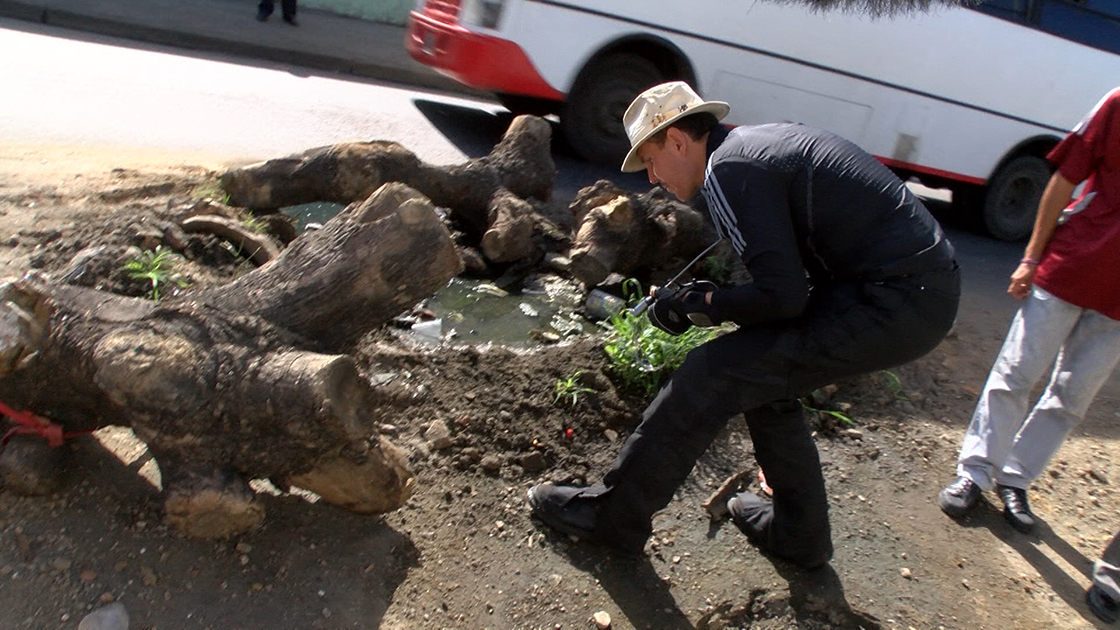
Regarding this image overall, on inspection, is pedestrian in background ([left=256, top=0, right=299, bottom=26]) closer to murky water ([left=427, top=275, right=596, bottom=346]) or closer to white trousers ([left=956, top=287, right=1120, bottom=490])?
murky water ([left=427, top=275, right=596, bottom=346])

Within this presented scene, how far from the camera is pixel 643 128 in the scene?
2.53 metres

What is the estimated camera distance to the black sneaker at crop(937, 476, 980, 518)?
11.4 feet

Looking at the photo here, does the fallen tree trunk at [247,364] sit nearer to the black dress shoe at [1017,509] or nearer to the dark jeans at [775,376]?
the dark jeans at [775,376]

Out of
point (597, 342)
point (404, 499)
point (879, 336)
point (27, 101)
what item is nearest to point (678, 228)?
point (597, 342)

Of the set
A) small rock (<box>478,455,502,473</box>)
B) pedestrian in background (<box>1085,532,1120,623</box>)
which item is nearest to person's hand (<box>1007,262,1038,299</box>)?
pedestrian in background (<box>1085,532,1120,623</box>)

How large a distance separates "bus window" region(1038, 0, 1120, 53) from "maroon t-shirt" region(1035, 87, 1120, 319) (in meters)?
5.89

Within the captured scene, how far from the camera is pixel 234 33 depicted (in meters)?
10.4

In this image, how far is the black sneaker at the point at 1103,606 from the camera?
3.07 metres

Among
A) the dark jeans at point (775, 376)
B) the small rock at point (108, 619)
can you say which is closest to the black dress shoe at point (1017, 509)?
the dark jeans at point (775, 376)

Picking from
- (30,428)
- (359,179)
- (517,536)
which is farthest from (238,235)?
(517,536)

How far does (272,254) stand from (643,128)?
2.06m

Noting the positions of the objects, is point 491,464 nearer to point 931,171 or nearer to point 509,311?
point 509,311

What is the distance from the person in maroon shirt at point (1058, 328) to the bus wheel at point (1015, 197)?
6.22 metres

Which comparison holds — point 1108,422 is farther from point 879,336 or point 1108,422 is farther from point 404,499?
point 404,499
